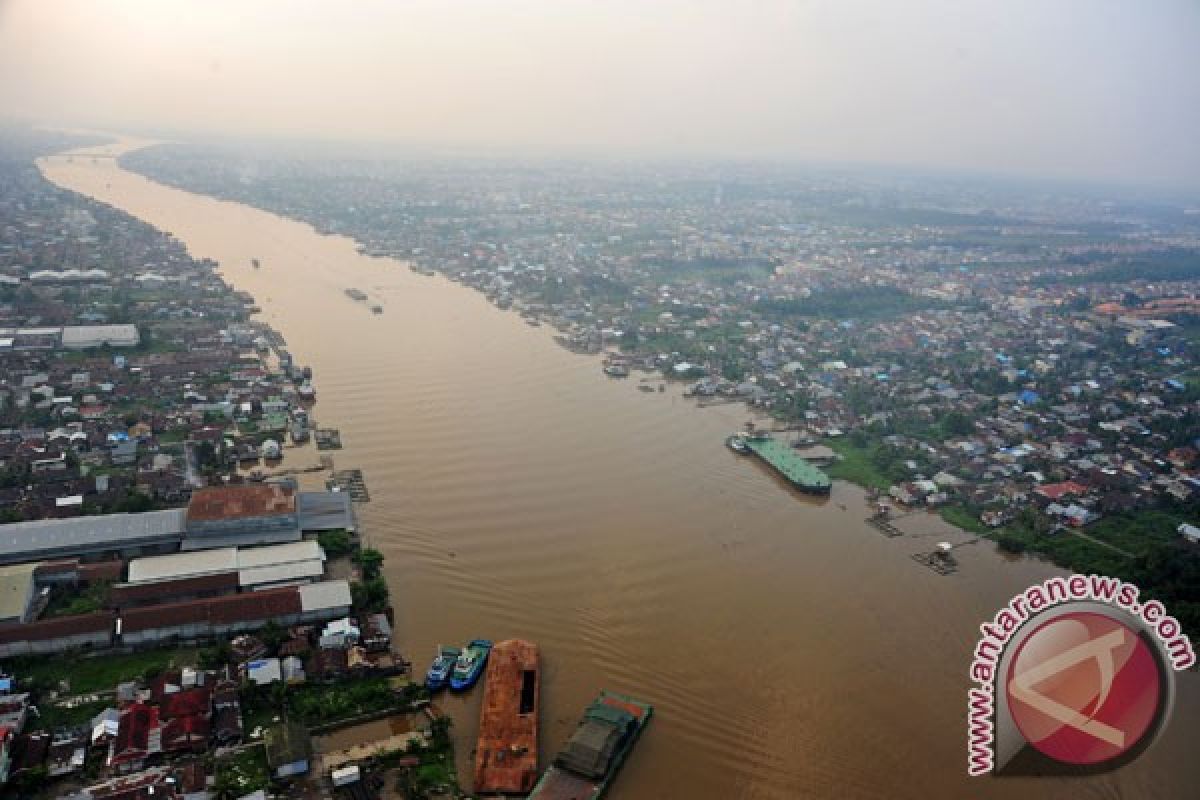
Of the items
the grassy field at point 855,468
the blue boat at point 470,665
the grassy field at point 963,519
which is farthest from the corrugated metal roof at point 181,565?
the grassy field at point 963,519

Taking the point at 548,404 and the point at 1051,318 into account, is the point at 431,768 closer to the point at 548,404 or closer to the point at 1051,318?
the point at 548,404

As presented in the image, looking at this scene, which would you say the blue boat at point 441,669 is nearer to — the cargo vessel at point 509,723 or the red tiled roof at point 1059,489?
the cargo vessel at point 509,723

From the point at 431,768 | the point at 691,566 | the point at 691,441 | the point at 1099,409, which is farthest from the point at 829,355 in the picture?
the point at 431,768

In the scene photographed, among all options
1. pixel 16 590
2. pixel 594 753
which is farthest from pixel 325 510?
pixel 594 753

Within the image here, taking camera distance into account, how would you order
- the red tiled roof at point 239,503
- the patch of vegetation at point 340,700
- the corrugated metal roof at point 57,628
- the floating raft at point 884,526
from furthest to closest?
the floating raft at point 884,526
the red tiled roof at point 239,503
the corrugated metal roof at point 57,628
the patch of vegetation at point 340,700

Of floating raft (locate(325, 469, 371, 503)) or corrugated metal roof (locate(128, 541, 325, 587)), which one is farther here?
floating raft (locate(325, 469, 371, 503))

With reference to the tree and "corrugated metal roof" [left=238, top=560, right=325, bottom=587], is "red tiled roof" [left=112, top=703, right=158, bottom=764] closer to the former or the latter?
"corrugated metal roof" [left=238, top=560, right=325, bottom=587]

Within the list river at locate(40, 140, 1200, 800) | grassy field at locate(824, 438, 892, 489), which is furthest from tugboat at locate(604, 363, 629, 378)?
grassy field at locate(824, 438, 892, 489)
